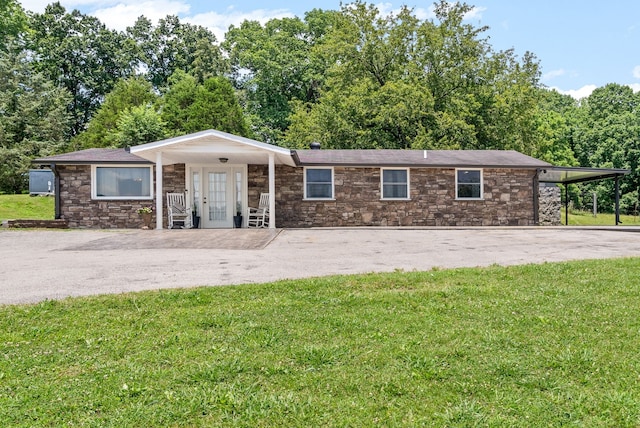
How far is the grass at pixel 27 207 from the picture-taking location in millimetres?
17930

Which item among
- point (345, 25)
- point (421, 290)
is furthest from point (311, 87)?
point (421, 290)

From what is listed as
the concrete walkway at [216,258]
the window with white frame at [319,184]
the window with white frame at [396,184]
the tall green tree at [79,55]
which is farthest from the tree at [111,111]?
the concrete walkway at [216,258]

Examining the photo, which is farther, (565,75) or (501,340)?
(565,75)

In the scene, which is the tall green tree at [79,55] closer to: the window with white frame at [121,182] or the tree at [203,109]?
the tree at [203,109]

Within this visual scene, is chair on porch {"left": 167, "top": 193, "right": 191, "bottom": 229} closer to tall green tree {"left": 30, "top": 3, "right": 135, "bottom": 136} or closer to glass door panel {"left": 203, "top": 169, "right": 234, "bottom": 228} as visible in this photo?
glass door panel {"left": 203, "top": 169, "right": 234, "bottom": 228}

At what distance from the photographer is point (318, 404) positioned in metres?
2.39

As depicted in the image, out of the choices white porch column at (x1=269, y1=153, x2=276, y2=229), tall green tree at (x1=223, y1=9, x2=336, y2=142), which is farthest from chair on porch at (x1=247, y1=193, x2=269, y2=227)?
tall green tree at (x1=223, y1=9, x2=336, y2=142)

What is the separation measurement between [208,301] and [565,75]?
41.5m

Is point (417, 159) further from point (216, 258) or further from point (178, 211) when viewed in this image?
point (216, 258)

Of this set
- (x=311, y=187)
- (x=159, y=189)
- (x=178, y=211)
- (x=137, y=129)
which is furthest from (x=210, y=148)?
(x=137, y=129)

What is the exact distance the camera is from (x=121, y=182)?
15180 millimetres

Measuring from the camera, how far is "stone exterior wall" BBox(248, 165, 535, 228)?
51.8 ft

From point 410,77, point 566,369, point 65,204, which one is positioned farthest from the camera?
point 410,77

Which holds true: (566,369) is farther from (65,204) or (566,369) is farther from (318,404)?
(65,204)
